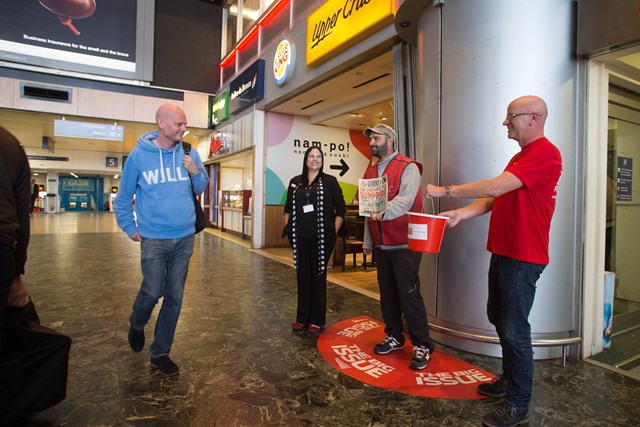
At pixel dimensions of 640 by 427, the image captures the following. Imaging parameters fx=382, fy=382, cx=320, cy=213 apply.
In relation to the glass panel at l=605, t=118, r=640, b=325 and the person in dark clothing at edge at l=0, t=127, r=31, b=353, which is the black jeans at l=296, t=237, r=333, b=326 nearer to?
the person in dark clothing at edge at l=0, t=127, r=31, b=353

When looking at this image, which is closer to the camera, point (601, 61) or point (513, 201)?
point (513, 201)

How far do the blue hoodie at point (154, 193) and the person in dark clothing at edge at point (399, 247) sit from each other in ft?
3.91

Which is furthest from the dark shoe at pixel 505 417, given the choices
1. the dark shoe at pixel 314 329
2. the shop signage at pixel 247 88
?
the shop signage at pixel 247 88

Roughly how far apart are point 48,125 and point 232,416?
13258 mm

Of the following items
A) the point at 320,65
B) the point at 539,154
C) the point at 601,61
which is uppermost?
the point at 320,65

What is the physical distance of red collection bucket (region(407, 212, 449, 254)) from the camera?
2.05 m

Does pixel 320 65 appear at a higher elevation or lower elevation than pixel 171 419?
higher

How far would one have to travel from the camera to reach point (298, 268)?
10.3 ft

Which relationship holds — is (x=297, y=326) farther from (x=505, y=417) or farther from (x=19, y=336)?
(x=19, y=336)

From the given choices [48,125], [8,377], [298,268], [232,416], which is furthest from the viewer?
[48,125]

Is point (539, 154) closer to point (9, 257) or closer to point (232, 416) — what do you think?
point (232, 416)

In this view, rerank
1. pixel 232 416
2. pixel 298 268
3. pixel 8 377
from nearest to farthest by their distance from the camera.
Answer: pixel 8 377
pixel 232 416
pixel 298 268

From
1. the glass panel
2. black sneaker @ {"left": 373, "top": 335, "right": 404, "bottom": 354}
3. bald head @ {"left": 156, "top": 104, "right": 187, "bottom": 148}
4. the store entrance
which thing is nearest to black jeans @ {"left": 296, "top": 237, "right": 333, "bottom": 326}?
black sneaker @ {"left": 373, "top": 335, "right": 404, "bottom": 354}

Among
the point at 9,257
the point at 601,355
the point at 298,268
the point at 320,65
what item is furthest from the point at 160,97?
the point at 601,355
